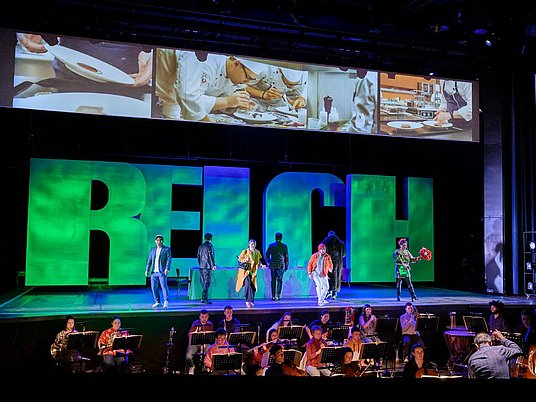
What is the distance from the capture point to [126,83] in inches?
483

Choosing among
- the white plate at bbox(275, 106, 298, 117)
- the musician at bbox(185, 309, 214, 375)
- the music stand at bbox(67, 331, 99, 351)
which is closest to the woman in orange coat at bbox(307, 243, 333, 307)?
the white plate at bbox(275, 106, 298, 117)

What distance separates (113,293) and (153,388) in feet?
44.3

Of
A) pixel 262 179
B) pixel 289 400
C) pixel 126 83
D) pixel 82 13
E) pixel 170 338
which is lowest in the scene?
pixel 170 338

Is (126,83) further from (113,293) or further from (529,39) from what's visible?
(529,39)

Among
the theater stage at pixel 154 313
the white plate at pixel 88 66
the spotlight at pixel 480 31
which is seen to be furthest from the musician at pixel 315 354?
the spotlight at pixel 480 31

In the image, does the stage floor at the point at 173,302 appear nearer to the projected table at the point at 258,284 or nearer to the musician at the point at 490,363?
the projected table at the point at 258,284

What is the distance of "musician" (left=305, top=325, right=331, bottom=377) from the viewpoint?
29.2 ft

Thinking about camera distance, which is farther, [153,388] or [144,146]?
[144,146]

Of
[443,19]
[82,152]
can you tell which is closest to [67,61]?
[82,152]

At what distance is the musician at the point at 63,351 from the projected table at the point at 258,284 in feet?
13.5

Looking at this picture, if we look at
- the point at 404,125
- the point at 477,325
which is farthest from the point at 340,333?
the point at 404,125

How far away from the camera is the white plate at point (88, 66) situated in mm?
11859

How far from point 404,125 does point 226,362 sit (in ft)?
28.1

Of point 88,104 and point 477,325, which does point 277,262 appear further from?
point 88,104
